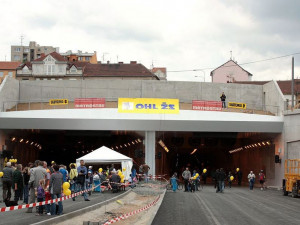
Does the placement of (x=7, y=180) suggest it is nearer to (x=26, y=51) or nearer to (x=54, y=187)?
(x=54, y=187)

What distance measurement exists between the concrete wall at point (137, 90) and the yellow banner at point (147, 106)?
401 inches

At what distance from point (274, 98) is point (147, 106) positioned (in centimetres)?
1464

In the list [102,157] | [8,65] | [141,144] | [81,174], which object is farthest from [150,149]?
[8,65]

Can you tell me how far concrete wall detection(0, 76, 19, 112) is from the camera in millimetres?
46319

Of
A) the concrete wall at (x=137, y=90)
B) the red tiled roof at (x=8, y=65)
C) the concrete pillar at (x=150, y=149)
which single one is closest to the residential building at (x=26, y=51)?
the red tiled roof at (x=8, y=65)

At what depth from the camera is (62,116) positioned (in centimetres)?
4275

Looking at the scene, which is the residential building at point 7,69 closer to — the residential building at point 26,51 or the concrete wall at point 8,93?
the residential building at point 26,51

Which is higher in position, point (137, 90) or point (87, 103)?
point (137, 90)

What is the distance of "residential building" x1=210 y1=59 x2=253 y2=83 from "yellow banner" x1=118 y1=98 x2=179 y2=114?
217 ft

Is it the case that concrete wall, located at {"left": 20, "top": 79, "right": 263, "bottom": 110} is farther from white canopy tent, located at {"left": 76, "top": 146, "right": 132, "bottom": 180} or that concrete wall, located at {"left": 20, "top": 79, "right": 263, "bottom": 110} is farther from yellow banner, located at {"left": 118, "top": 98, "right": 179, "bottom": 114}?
white canopy tent, located at {"left": 76, "top": 146, "right": 132, "bottom": 180}

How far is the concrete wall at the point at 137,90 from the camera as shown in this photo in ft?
180

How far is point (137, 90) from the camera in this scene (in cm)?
5538

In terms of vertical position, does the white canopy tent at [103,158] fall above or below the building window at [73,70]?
below

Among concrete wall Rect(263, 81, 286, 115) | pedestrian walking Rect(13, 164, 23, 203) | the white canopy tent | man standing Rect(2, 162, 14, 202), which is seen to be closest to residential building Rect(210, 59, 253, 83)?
concrete wall Rect(263, 81, 286, 115)
